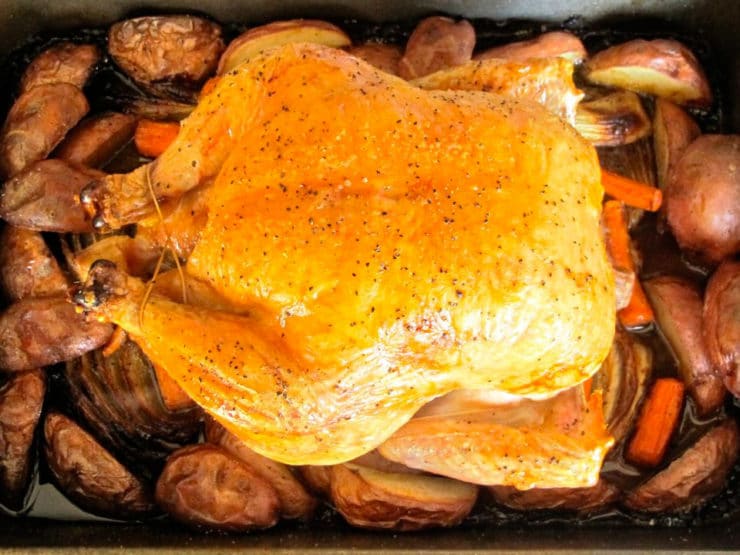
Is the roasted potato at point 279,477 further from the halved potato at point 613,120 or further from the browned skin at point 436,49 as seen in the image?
the halved potato at point 613,120

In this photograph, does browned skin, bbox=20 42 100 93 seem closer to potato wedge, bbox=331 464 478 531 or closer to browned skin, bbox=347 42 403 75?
browned skin, bbox=347 42 403 75

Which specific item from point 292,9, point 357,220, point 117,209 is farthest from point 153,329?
point 292,9

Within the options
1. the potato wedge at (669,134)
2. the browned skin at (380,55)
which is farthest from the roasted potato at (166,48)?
the potato wedge at (669,134)

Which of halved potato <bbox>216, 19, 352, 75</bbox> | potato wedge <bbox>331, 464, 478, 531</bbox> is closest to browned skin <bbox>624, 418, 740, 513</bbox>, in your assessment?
potato wedge <bbox>331, 464, 478, 531</bbox>

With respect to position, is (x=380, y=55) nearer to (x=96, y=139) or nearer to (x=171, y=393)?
(x=96, y=139)

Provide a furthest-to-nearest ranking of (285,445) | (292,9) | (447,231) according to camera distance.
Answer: (292,9) < (285,445) < (447,231)

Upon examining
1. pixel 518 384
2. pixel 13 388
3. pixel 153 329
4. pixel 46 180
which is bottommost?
pixel 13 388

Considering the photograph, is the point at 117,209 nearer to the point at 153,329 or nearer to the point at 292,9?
the point at 153,329
